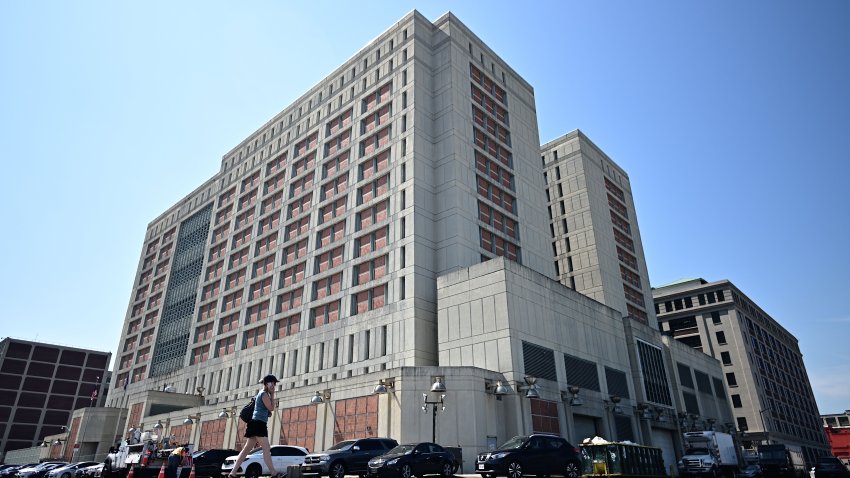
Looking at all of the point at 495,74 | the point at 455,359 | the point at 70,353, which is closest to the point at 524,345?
the point at 455,359

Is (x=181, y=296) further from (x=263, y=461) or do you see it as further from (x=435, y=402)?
(x=263, y=461)

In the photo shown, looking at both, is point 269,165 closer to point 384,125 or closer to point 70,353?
point 384,125

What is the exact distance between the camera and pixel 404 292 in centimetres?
5138

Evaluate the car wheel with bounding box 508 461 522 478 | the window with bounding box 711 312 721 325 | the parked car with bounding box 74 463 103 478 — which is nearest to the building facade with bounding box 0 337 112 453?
the parked car with bounding box 74 463 103 478

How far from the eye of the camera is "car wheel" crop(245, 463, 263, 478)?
27.6 m

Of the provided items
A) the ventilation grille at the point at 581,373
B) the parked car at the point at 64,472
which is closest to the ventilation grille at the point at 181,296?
the parked car at the point at 64,472

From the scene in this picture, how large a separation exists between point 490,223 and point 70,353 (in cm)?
11678

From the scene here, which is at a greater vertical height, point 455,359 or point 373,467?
point 455,359

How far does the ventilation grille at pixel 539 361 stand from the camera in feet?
145

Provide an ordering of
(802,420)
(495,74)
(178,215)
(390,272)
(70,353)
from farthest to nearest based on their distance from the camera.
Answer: (70,353) < (802,420) < (178,215) < (495,74) < (390,272)

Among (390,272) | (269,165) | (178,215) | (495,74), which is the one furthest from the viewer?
(178,215)

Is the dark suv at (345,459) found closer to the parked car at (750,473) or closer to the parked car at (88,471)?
the parked car at (88,471)

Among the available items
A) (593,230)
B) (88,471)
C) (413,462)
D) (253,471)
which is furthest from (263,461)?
(593,230)

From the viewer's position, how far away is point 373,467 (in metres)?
24.2
